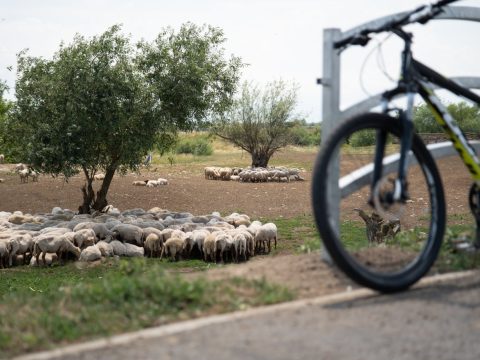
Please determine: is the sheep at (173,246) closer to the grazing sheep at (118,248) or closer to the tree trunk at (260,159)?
the grazing sheep at (118,248)

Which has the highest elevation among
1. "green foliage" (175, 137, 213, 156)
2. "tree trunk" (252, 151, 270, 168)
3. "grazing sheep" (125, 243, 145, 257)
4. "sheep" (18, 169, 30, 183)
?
"green foliage" (175, 137, 213, 156)

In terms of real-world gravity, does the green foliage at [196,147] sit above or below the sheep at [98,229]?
above

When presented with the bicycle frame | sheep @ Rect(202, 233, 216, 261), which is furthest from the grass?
sheep @ Rect(202, 233, 216, 261)

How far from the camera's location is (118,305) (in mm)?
4406

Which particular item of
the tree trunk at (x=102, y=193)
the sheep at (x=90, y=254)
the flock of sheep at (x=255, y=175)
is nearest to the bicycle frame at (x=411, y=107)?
the sheep at (x=90, y=254)

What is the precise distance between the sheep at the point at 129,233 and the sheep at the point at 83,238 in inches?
33.7

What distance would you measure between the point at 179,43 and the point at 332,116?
17203 mm

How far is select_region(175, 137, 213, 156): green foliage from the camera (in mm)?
55750

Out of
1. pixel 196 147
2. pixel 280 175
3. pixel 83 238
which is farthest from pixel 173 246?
pixel 196 147

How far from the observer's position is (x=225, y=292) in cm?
468

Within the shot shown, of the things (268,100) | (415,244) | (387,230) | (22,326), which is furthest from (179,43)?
(268,100)

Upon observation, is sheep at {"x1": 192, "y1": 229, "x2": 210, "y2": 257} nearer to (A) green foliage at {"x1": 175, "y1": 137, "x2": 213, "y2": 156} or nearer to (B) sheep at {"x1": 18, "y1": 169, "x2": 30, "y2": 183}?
(B) sheep at {"x1": 18, "y1": 169, "x2": 30, "y2": 183}

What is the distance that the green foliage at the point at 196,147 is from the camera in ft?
183

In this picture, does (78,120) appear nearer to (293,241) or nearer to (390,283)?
(293,241)
